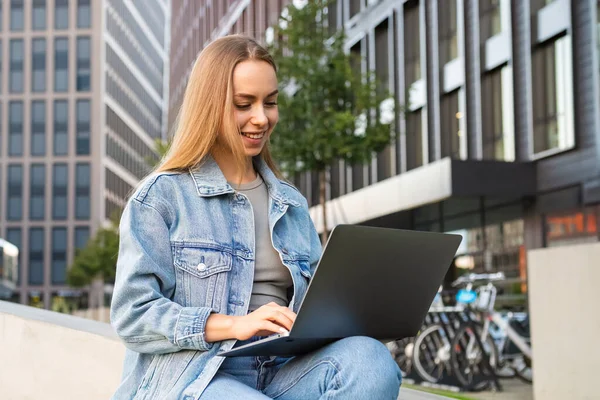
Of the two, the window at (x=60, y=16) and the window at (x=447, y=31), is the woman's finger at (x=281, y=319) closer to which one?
the window at (x=447, y=31)

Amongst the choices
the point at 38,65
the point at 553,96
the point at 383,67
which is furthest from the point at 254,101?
the point at 38,65

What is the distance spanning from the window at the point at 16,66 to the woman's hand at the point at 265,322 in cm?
7917

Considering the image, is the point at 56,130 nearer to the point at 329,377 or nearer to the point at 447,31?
A: the point at 447,31

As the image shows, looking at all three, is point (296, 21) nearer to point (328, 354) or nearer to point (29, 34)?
point (328, 354)

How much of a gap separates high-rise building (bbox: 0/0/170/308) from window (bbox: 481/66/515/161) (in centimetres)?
5808

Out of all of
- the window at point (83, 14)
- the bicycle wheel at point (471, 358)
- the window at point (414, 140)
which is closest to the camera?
the bicycle wheel at point (471, 358)

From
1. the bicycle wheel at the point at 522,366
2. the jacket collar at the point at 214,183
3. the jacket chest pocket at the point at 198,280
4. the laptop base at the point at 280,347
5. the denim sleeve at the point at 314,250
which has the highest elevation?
the jacket collar at the point at 214,183

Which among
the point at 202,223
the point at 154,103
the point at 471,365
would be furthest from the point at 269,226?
the point at 154,103

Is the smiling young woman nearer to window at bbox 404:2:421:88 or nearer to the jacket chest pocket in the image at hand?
the jacket chest pocket

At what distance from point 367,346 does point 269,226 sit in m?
0.50

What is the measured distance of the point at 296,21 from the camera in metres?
13.9

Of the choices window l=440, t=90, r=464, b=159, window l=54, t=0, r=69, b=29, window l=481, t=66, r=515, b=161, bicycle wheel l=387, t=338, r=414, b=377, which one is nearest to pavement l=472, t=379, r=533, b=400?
bicycle wheel l=387, t=338, r=414, b=377

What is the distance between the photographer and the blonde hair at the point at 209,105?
102 inches

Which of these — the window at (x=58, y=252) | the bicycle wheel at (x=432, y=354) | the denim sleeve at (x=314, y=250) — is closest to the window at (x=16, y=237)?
the window at (x=58, y=252)
